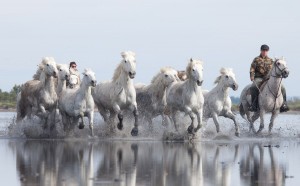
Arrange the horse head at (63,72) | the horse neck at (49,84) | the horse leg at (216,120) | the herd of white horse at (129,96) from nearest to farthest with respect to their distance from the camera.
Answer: the herd of white horse at (129,96) → the horse neck at (49,84) → the horse head at (63,72) → the horse leg at (216,120)

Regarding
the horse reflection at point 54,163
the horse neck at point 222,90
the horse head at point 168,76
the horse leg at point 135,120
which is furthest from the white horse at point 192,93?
the horse reflection at point 54,163

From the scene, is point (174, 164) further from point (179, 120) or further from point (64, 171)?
point (179, 120)

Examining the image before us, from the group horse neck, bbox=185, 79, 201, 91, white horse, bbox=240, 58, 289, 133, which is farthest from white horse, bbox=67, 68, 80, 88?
white horse, bbox=240, 58, 289, 133

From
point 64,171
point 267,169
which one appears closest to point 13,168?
point 64,171

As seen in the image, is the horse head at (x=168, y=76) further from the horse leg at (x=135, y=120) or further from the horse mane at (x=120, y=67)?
the horse leg at (x=135, y=120)

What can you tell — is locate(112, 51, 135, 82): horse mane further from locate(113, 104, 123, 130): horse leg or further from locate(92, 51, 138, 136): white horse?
locate(113, 104, 123, 130): horse leg

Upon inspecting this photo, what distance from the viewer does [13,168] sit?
16594 mm

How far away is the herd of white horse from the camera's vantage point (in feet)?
84.6

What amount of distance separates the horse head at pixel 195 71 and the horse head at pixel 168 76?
1822 mm

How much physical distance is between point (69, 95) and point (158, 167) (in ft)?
33.7

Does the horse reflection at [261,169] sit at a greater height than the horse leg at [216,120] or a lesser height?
lesser

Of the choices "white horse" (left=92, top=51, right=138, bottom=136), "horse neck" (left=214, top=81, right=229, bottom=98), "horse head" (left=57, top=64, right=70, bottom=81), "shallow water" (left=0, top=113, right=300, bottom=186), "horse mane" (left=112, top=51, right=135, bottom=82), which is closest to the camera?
"shallow water" (left=0, top=113, right=300, bottom=186)

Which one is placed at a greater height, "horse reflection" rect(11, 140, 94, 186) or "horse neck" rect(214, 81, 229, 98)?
"horse neck" rect(214, 81, 229, 98)

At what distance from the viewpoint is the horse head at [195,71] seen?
2505 centimetres
